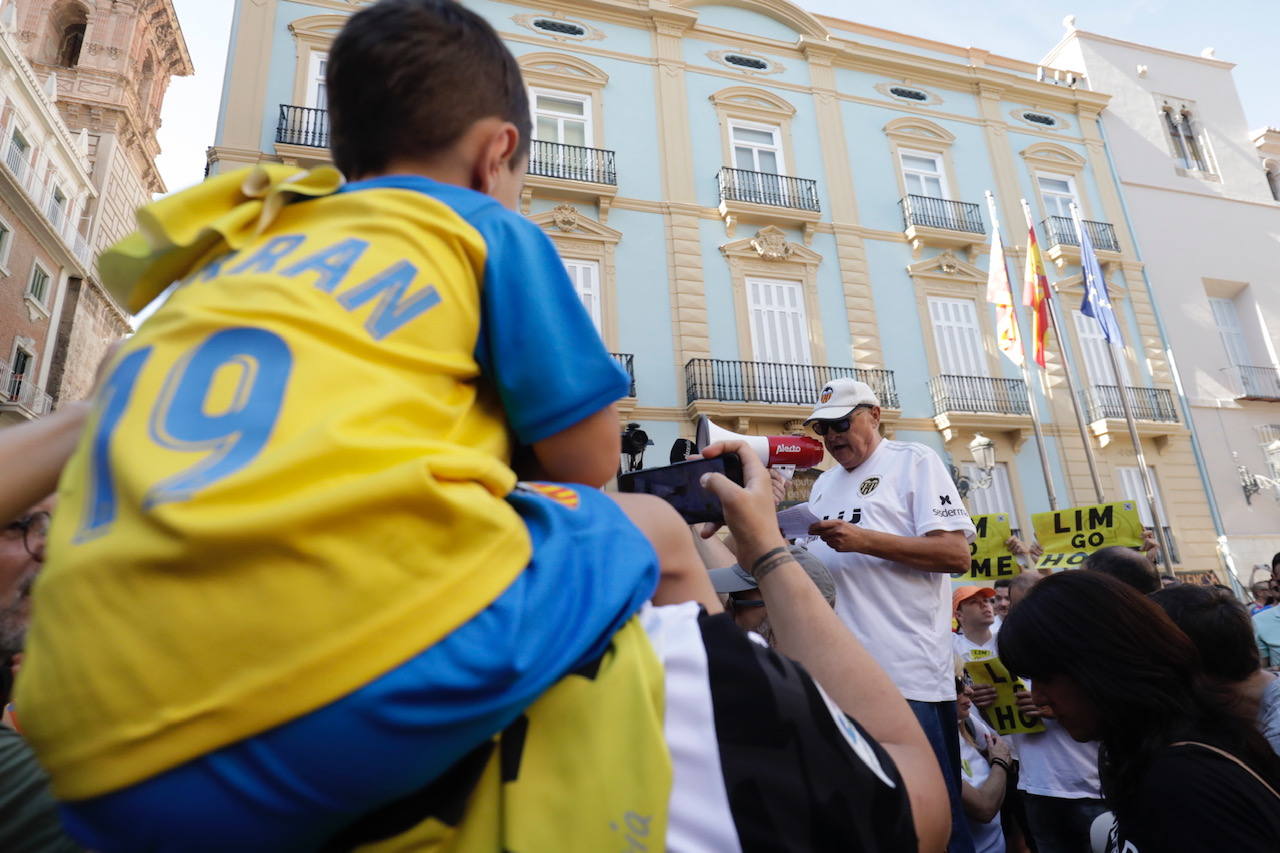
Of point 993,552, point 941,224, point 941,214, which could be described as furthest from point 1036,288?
point 993,552

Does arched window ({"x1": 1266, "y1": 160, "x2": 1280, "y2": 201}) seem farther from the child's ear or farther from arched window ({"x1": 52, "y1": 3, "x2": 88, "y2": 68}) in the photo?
arched window ({"x1": 52, "y1": 3, "x2": 88, "y2": 68})

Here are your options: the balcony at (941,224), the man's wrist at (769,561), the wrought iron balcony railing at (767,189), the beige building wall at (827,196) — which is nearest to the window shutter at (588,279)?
the beige building wall at (827,196)

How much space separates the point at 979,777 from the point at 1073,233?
17.7 m

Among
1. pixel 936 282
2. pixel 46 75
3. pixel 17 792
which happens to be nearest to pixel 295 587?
pixel 17 792

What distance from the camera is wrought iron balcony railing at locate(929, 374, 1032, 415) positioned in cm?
1552

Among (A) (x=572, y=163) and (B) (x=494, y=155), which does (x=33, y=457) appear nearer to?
(B) (x=494, y=155)

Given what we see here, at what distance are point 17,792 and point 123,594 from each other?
4.39ft

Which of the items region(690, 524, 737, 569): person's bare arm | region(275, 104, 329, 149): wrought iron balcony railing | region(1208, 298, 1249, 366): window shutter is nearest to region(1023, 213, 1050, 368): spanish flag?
region(1208, 298, 1249, 366): window shutter

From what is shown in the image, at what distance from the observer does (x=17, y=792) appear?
1533mm

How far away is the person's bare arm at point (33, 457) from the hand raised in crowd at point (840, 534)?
104 inches

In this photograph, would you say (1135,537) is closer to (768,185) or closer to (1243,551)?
(768,185)

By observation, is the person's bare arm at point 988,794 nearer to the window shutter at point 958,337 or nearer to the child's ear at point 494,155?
the child's ear at point 494,155

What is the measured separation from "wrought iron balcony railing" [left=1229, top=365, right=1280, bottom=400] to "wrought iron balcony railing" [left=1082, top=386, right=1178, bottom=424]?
101 inches

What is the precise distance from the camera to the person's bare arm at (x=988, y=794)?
3867mm
